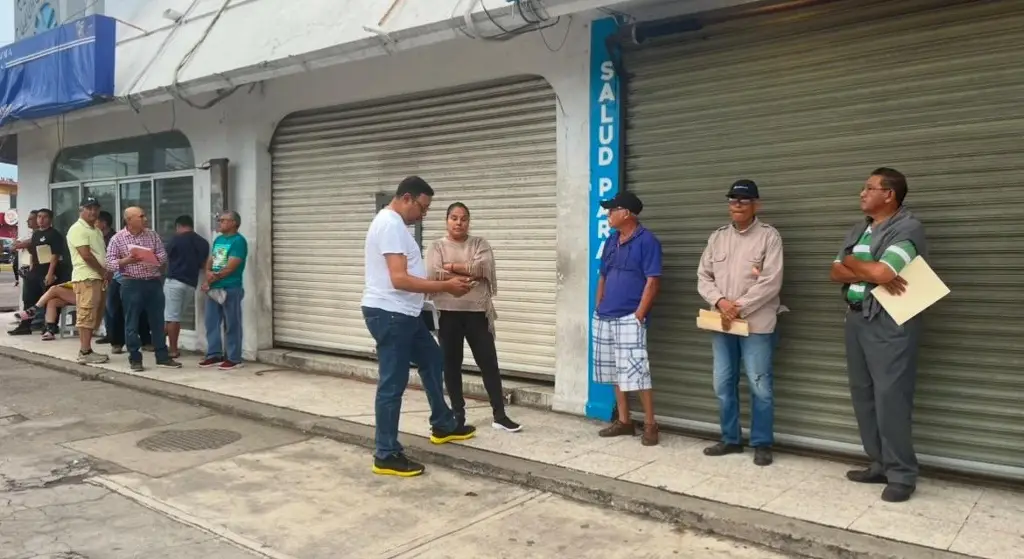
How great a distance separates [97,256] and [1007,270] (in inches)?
354

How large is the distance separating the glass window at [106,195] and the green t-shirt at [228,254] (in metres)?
3.55

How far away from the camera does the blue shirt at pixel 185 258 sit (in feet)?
29.5

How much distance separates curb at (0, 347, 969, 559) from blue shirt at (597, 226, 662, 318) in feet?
4.16

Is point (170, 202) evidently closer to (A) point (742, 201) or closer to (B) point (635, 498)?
(A) point (742, 201)

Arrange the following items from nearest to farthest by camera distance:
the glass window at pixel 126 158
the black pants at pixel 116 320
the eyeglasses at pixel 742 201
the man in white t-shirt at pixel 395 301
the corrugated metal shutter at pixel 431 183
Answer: the man in white t-shirt at pixel 395 301
the eyeglasses at pixel 742 201
the corrugated metal shutter at pixel 431 183
the black pants at pixel 116 320
the glass window at pixel 126 158

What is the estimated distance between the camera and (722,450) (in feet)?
17.1

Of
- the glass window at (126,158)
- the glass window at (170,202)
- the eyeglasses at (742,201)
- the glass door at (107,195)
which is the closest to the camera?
the eyeglasses at (742,201)

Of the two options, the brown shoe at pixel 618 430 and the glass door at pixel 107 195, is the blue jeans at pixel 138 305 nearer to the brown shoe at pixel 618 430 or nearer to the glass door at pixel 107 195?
the glass door at pixel 107 195

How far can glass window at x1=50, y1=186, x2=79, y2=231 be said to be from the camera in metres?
12.2

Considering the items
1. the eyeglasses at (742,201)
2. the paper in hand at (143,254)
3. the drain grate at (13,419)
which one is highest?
the eyeglasses at (742,201)

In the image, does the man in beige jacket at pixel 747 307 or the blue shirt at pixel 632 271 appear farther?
the blue shirt at pixel 632 271

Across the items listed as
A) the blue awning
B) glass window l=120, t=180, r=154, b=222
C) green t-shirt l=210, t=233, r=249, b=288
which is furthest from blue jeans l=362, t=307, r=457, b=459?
glass window l=120, t=180, r=154, b=222

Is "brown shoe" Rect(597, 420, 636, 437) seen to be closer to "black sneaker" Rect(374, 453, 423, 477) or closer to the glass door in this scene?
"black sneaker" Rect(374, 453, 423, 477)

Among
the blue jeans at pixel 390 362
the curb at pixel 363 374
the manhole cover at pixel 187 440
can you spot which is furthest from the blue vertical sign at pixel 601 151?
the manhole cover at pixel 187 440
